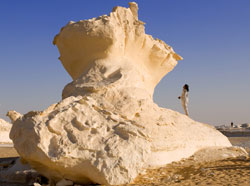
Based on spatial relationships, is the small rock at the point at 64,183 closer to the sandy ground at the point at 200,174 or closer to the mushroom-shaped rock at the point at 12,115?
the sandy ground at the point at 200,174

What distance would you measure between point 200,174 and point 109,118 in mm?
1845

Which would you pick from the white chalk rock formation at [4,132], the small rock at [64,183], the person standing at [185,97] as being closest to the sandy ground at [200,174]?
the small rock at [64,183]

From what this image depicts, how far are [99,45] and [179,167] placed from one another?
3.47 m

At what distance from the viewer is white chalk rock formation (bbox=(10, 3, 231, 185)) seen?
436 centimetres

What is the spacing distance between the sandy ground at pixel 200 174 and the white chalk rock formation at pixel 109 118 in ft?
1.21

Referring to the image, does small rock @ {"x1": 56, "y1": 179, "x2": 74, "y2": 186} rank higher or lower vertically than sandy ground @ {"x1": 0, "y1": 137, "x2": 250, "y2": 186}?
higher

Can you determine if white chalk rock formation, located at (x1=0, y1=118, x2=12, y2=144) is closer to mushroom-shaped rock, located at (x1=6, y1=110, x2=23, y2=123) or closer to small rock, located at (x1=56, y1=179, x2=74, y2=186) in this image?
mushroom-shaped rock, located at (x1=6, y1=110, x2=23, y2=123)

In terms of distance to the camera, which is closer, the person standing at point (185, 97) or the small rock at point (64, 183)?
the small rock at point (64, 183)

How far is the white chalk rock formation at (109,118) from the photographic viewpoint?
4.36 metres

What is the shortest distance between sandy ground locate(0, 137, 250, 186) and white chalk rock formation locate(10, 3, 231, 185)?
368 millimetres

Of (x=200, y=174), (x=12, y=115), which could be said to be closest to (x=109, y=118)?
(x=200, y=174)

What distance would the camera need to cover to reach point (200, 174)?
4.98 m

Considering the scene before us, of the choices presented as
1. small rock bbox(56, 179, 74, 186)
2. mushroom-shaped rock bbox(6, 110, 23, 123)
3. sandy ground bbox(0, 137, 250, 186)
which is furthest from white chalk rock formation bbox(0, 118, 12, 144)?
small rock bbox(56, 179, 74, 186)

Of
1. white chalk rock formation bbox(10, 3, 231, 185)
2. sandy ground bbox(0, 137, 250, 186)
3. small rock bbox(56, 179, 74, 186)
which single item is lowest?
sandy ground bbox(0, 137, 250, 186)
